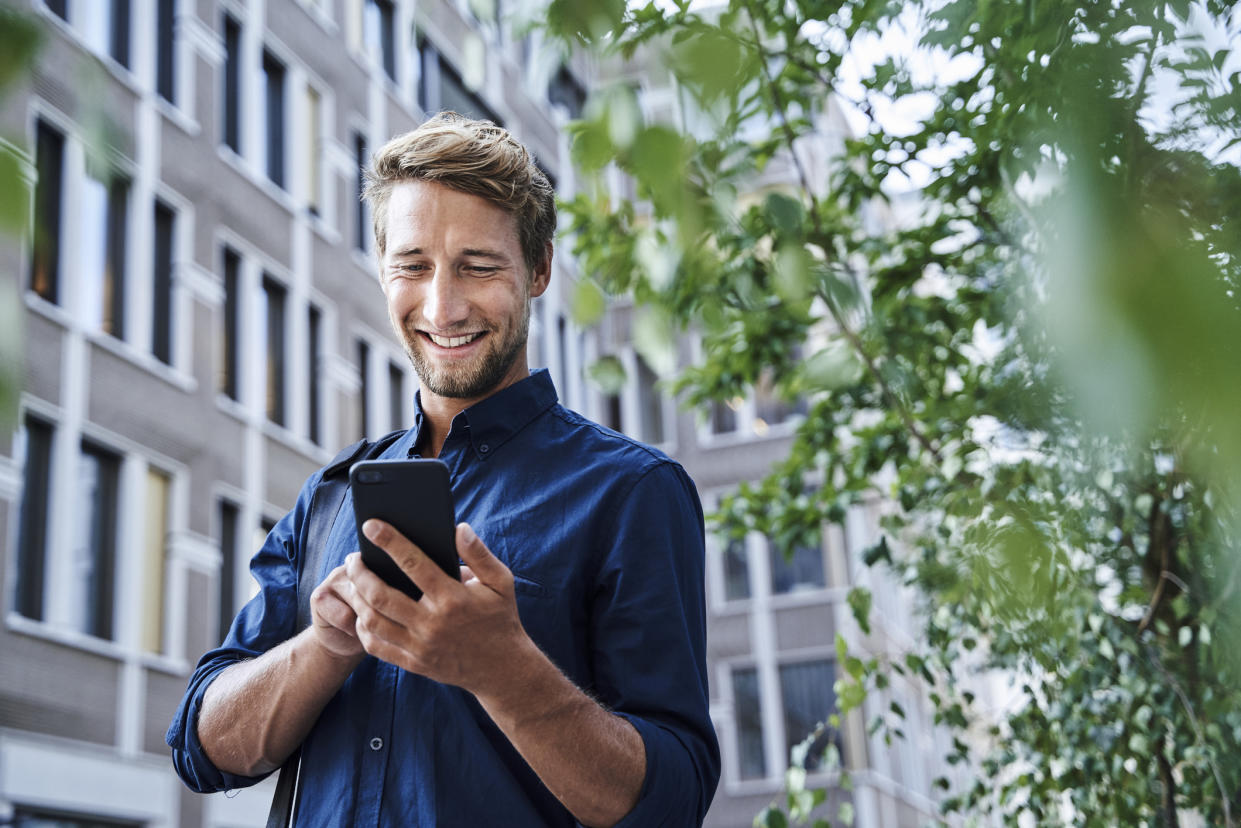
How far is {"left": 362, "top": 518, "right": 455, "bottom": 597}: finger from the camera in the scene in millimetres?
1409

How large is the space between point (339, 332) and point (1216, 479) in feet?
62.9

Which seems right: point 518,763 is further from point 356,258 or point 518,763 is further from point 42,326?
point 356,258

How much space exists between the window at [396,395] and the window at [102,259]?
19.3 feet

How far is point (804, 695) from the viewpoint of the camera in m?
27.6

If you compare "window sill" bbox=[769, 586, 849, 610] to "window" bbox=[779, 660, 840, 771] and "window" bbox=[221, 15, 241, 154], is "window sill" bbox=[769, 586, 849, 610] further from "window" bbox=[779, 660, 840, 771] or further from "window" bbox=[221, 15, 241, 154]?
"window" bbox=[221, 15, 241, 154]

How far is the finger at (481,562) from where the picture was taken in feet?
4.57

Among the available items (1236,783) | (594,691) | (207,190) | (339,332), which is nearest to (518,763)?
(594,691)

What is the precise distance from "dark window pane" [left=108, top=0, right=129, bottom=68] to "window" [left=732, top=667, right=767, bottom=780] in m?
16.7

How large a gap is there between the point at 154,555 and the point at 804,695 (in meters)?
15.2

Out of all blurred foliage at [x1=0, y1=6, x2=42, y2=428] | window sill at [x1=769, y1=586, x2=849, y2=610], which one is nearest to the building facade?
blurred foliage at [x1=0, y1=6, x2=42, y2=428]

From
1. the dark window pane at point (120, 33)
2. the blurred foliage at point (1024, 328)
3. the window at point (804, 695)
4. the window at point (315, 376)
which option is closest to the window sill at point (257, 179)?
the window at point (315, 376)

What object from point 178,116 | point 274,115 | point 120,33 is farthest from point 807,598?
point 120,33

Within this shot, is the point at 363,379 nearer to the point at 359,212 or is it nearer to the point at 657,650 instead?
the point at 359,212

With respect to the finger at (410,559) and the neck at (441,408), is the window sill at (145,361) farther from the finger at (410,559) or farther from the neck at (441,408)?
the finger at (410,559)
